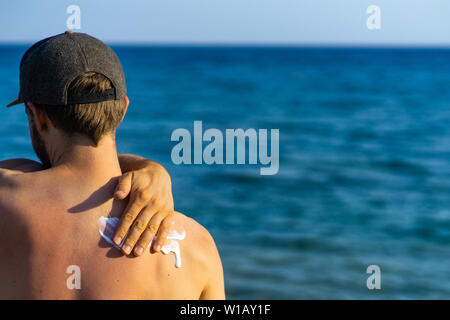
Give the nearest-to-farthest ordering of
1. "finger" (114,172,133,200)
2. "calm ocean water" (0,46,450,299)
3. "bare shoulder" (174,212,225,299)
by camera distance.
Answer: "finger" (114,172,133,200) → "bare shoulder" (174,212,225,299) → "calm ocean water" (0,46,450,299)

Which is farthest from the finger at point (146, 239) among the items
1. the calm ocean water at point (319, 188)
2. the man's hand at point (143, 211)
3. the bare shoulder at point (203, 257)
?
the calm ocean water at point (319, 188)

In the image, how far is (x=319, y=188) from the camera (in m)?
10.7

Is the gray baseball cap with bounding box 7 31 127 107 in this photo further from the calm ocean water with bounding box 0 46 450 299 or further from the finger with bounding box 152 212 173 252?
the calm ocean water with bounding box 0 46 450 299

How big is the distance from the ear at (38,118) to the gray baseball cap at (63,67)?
3 cm

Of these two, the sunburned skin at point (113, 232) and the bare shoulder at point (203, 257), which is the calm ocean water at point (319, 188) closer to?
the bare shoulder at point (203, 257)

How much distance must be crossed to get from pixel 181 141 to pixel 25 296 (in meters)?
14.3

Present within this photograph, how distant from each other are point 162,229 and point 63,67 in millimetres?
635

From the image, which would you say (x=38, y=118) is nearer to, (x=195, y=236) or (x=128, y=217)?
(x=128, y=217)

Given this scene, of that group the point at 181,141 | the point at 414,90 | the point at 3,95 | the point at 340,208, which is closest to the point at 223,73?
the point at 414,90

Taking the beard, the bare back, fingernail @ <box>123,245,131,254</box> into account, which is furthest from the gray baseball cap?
fingernail @ <box>123,245,131,254</box>

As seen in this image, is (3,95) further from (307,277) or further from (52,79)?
(52,79)

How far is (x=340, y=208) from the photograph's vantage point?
960cm

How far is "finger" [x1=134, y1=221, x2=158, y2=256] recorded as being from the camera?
1.93 metres

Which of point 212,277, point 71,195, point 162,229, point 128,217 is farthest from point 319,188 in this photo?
point 71,195
